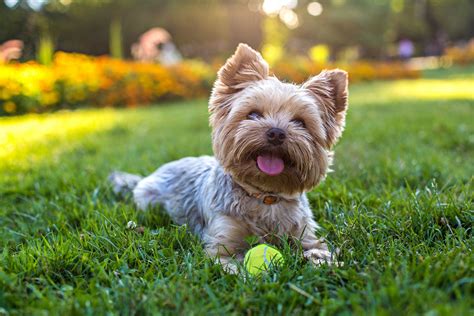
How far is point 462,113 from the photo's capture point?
30.9ft

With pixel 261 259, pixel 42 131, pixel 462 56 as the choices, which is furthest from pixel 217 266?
pixel 462 56

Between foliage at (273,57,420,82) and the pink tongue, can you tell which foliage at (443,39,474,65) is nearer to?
foliage at (273,57,420,82)

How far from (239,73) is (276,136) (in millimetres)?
786

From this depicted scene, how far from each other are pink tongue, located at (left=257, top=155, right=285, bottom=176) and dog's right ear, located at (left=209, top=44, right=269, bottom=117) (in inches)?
24.9

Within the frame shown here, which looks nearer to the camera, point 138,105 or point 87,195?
point 87,195

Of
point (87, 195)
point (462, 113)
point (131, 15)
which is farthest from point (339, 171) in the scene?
point (131, 15)

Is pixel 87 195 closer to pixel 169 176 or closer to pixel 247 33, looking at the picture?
pixel 169 176

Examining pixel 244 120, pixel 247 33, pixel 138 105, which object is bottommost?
pixel 138 105

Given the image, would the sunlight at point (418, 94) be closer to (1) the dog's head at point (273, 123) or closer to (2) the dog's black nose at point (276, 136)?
(1) the dog's head at point (273, 123)

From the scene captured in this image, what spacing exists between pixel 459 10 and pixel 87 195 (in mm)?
60144

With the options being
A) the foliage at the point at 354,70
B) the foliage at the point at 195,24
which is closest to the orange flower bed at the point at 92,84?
the foliage at the point at 354,70

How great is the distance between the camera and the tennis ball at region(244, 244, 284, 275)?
9.30 feet

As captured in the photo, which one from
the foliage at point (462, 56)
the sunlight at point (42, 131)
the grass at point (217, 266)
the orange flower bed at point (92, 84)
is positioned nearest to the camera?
the grass at point (217, 266)

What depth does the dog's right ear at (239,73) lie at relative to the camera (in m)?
3.70
